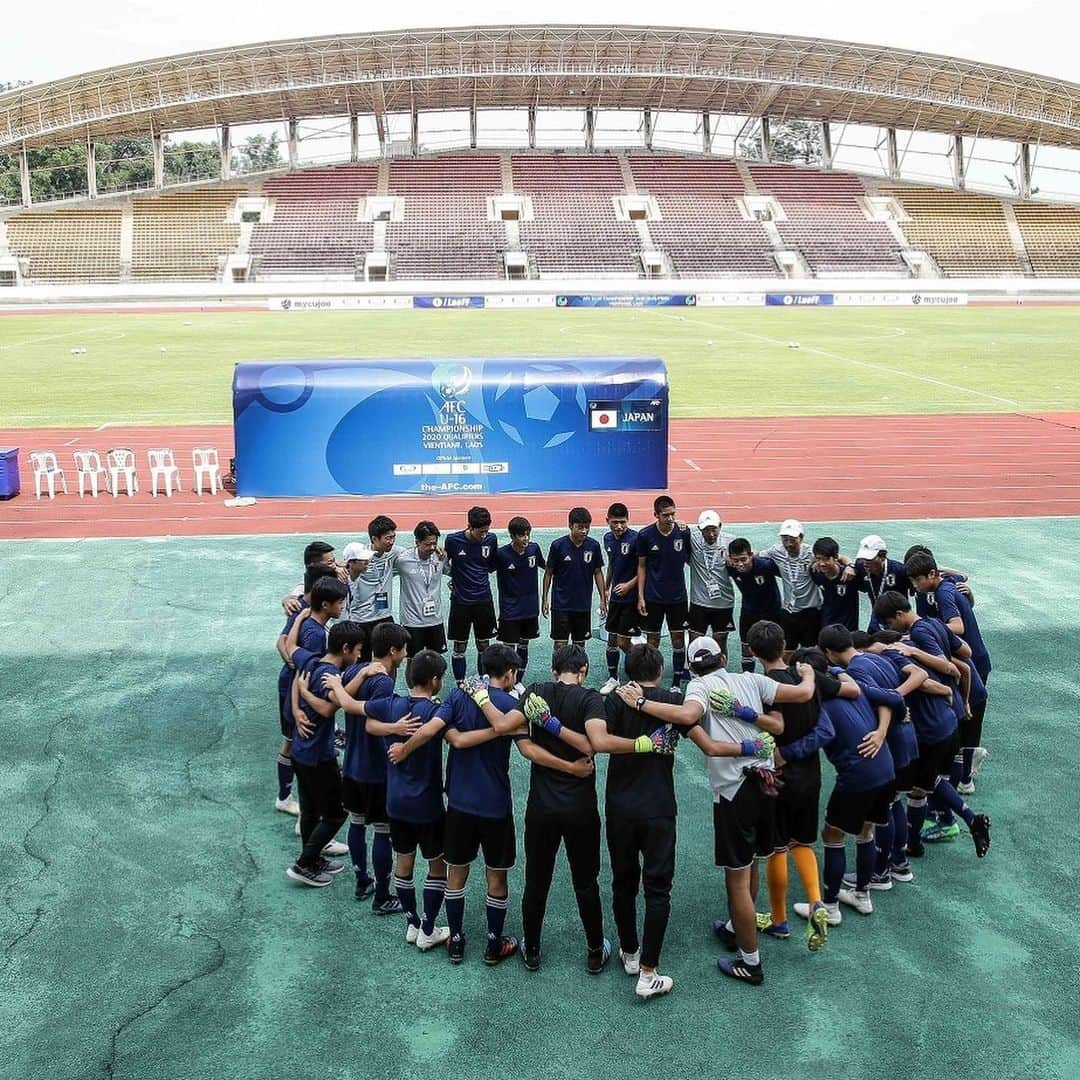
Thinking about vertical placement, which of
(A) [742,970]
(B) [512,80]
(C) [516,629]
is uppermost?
(B) [512,80]

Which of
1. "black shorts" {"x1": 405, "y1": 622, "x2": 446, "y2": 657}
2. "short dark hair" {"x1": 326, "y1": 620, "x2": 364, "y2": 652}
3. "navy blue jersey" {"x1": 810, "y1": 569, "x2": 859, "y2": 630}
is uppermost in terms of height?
"short dark hair" {"x1": 326, "y1": 620, "x2": 364, "y2": 652}

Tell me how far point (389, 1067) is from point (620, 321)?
38.4m

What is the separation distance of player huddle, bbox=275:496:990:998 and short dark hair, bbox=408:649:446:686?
11mm

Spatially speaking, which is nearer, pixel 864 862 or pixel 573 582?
pixel 864 862

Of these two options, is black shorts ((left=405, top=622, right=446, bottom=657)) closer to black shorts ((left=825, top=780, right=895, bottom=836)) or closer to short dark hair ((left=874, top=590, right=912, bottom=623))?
short dark hair ((left=874, top=590, right=912, bottom=623))

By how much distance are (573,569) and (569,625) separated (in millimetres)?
504

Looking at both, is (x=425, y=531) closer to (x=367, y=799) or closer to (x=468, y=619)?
(x=468, y=619)

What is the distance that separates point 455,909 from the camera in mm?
5469

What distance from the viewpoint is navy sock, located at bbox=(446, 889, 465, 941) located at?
5461 millimetres

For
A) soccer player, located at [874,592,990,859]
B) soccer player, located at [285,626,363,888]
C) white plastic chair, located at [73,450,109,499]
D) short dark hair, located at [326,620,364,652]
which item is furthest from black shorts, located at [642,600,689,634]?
white plastic chair, located at [73,450,109,499]

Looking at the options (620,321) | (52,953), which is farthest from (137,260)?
(52,953)

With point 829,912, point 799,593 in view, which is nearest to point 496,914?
point 829,912

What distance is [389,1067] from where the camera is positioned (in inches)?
186

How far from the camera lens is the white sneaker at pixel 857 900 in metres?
5.91
